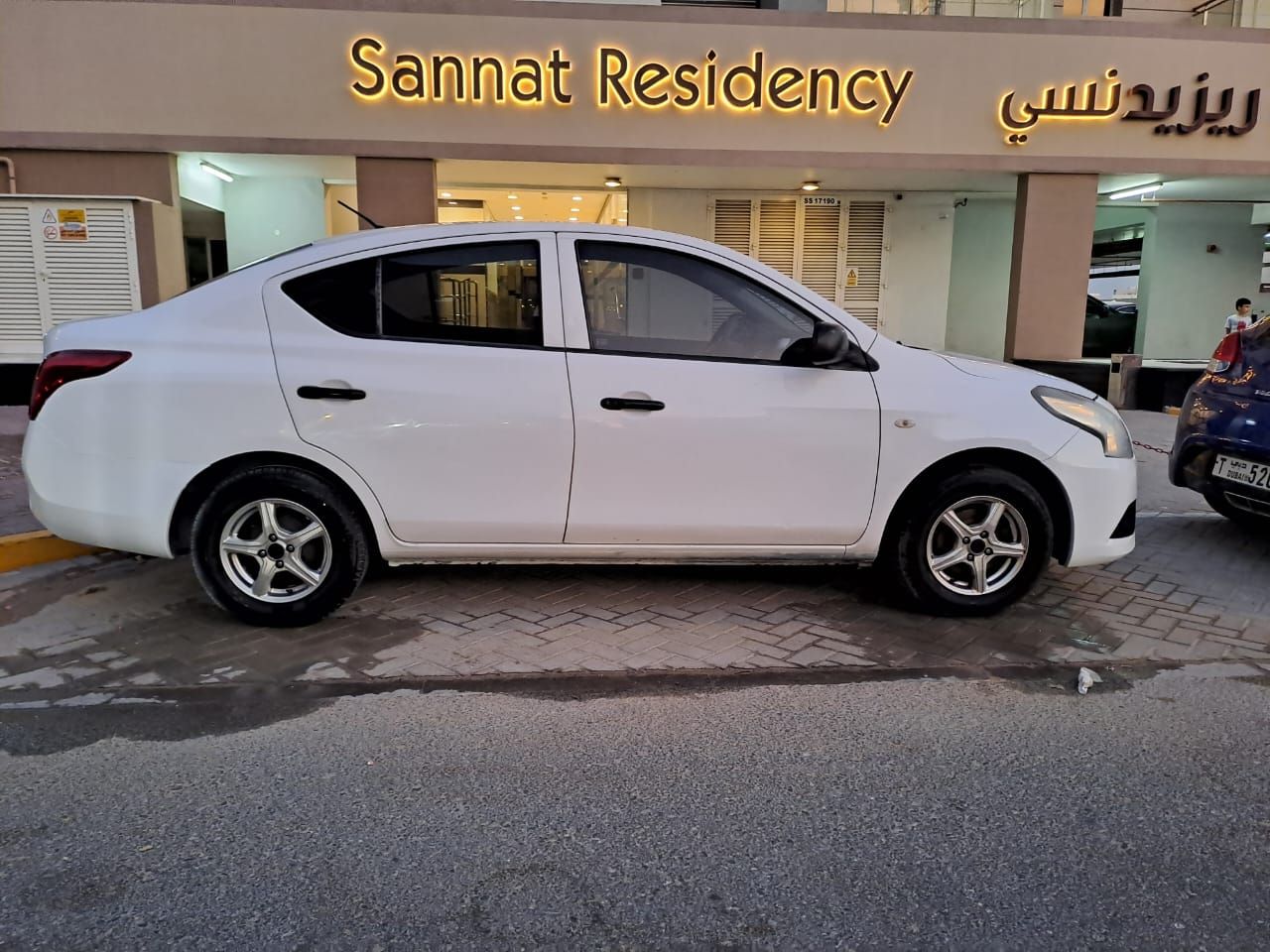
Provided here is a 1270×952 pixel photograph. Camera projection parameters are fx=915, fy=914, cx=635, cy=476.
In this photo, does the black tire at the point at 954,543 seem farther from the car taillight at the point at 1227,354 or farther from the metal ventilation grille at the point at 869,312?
the metal ventilation grille at the point at 869,312

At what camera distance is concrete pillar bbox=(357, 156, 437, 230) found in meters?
11.3

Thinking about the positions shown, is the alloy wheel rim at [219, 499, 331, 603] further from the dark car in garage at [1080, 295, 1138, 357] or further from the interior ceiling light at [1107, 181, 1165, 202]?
the dark car in garage at [1080, 295, 1138, 357]

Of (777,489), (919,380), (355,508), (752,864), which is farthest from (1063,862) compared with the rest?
(355,508)

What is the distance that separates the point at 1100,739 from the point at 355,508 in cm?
323

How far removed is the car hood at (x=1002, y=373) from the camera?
4.48 meters

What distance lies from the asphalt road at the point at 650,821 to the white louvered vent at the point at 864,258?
37.9 ft

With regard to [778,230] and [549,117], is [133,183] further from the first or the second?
[778,230]

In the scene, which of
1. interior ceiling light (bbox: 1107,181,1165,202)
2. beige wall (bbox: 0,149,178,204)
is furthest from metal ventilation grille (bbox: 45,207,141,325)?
interior ceiling light (bbox: 1107,181,1165,202)

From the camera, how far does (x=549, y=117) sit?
1139 centimetres

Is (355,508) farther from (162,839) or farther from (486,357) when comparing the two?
(162,839)

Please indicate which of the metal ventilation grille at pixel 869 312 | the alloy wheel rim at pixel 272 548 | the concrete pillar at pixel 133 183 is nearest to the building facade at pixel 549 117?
the concrete pillar at pixel 133 183

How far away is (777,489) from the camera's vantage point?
14.0ft

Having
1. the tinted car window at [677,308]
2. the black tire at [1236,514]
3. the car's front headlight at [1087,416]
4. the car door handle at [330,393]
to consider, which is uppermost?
the tinted car window at [677,308]

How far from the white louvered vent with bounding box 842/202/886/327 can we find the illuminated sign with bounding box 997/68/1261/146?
267 centimetres
